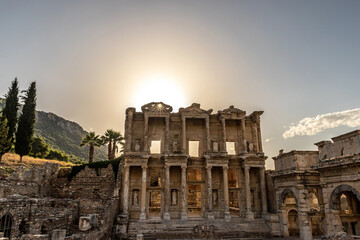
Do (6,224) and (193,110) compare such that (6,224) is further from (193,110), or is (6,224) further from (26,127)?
(26,127)

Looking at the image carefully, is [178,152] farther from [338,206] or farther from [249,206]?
[338,206]

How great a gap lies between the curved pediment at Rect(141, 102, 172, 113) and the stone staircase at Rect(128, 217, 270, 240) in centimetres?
A: 1002

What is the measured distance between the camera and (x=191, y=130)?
2616 cm

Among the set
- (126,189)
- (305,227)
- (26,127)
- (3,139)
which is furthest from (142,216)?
(26,127)

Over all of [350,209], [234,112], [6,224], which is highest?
[234,112]

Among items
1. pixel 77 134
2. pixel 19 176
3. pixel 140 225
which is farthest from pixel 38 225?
pixel 77 134

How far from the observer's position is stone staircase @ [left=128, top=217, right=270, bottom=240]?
65.0 ft

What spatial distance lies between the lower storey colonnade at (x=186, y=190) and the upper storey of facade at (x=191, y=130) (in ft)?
5.30

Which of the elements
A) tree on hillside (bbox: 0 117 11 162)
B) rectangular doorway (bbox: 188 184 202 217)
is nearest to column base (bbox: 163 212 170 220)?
rectangular doorway (bbox: 188 184 202 217)

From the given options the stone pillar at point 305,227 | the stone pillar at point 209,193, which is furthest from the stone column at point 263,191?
the stone pillar at point 305,227

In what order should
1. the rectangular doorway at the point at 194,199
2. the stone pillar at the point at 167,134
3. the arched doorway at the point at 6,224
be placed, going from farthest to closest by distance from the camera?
the rectangular doorway at the point at 194,199 < the stone pillar at the point at 167,134 < the arched doorway at the point at 6,224

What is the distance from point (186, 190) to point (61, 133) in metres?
88.0

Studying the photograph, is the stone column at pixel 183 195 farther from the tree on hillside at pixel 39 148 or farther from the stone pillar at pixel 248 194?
the tree on hillside at pixel 39 148

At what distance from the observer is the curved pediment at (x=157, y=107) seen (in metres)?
24.9
